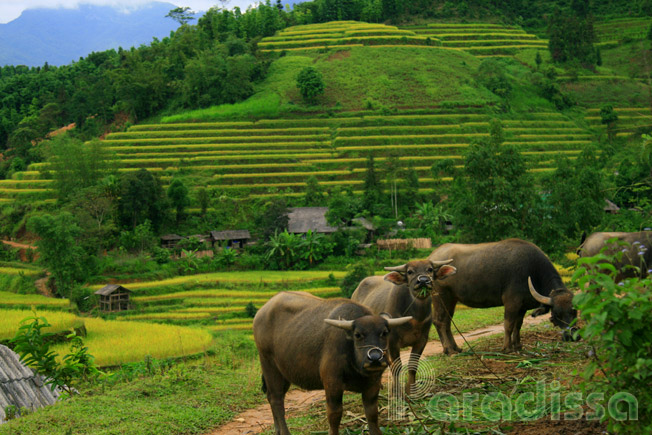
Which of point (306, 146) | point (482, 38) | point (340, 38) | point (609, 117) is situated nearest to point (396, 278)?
point (306, 146)

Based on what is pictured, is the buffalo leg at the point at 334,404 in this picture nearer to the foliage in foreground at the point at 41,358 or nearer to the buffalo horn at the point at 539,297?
the buffalo horn at the point at 539,297

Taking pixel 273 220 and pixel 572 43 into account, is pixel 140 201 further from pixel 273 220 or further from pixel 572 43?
pixel 572 43

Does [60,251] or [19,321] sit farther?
[60,251]

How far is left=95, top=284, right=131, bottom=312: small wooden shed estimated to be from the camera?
27.2 metres

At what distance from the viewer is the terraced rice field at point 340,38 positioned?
226 ft

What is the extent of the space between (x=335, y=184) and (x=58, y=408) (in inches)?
1419

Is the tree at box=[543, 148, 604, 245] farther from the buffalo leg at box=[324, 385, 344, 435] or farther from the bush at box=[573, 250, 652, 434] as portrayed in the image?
the bush at box=[573, 250, 652, 434]

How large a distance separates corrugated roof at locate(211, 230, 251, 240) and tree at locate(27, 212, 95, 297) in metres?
7.94

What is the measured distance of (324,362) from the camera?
536cm

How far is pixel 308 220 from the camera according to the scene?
3678 centimetres

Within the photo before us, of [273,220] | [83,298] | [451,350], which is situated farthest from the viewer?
[273,220]

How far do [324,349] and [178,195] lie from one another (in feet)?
113

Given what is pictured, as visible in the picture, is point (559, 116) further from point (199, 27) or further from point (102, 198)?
point (199, 27)

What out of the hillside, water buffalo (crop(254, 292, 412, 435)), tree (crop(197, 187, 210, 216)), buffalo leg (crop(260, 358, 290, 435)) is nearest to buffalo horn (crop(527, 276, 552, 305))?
water buffalo (crop(254, 292, 412, 435))
